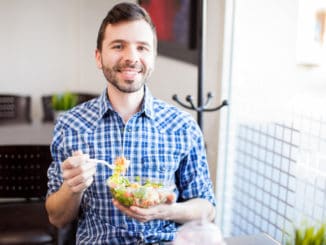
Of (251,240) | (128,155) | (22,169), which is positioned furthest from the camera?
(22,169)

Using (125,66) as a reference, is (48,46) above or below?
above

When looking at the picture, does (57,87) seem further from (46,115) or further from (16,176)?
(16,176)

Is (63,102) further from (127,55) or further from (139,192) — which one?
(139,192)

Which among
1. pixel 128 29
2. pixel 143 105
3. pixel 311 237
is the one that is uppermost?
pixel 128 29

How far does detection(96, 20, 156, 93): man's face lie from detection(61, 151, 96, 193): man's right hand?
0.92 feet

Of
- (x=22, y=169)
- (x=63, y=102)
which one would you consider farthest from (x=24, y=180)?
(x=63, y=102)

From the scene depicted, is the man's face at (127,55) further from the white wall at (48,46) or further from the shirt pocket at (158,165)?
the white wall at (48,46)

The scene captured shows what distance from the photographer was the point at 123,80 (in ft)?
4.60

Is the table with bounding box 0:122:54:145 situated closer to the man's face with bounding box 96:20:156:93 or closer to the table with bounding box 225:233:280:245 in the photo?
the man's face with bounding box 96:20:156:93

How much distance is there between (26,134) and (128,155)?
1.33 m

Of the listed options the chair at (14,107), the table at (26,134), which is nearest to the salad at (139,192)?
the table at (26,134)

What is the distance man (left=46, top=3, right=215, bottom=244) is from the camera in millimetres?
1409

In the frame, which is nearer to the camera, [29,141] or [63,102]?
[29,141]

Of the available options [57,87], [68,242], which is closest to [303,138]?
[68,242]
